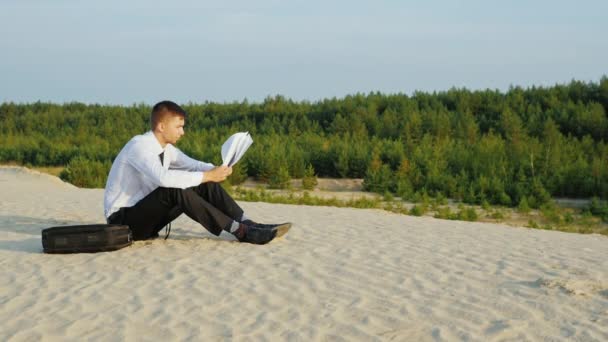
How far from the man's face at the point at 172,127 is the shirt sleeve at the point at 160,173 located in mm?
250

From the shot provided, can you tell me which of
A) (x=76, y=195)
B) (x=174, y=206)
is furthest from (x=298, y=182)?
(x=174, y=206)

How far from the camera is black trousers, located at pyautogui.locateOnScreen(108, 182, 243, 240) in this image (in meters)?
7.80

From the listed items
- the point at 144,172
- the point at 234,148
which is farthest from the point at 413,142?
the point at 144,172

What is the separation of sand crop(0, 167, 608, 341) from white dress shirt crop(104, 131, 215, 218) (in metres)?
0.62

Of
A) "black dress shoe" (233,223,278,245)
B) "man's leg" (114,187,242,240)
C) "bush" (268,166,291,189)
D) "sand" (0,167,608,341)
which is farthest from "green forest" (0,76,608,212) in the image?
"man's leg" (114,187,242,240)

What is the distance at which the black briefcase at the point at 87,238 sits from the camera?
319 inches

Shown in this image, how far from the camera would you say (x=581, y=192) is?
1691cm

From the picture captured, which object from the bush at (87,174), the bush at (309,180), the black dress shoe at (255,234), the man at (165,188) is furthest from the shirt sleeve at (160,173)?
the bush at (87,174)

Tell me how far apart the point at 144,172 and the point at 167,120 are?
1.85ft

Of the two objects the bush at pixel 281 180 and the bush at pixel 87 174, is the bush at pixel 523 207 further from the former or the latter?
the bush at pixel 87 174

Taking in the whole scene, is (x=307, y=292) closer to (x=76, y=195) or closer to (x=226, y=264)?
(x=226, y=264)

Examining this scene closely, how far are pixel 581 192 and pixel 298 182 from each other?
6635mm

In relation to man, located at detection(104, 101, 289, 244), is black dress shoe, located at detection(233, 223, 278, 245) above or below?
below

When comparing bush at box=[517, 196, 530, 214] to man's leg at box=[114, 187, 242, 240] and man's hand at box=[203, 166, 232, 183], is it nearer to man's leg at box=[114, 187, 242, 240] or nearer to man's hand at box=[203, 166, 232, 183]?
man's leg at box=[114, 187, 242, 240]
